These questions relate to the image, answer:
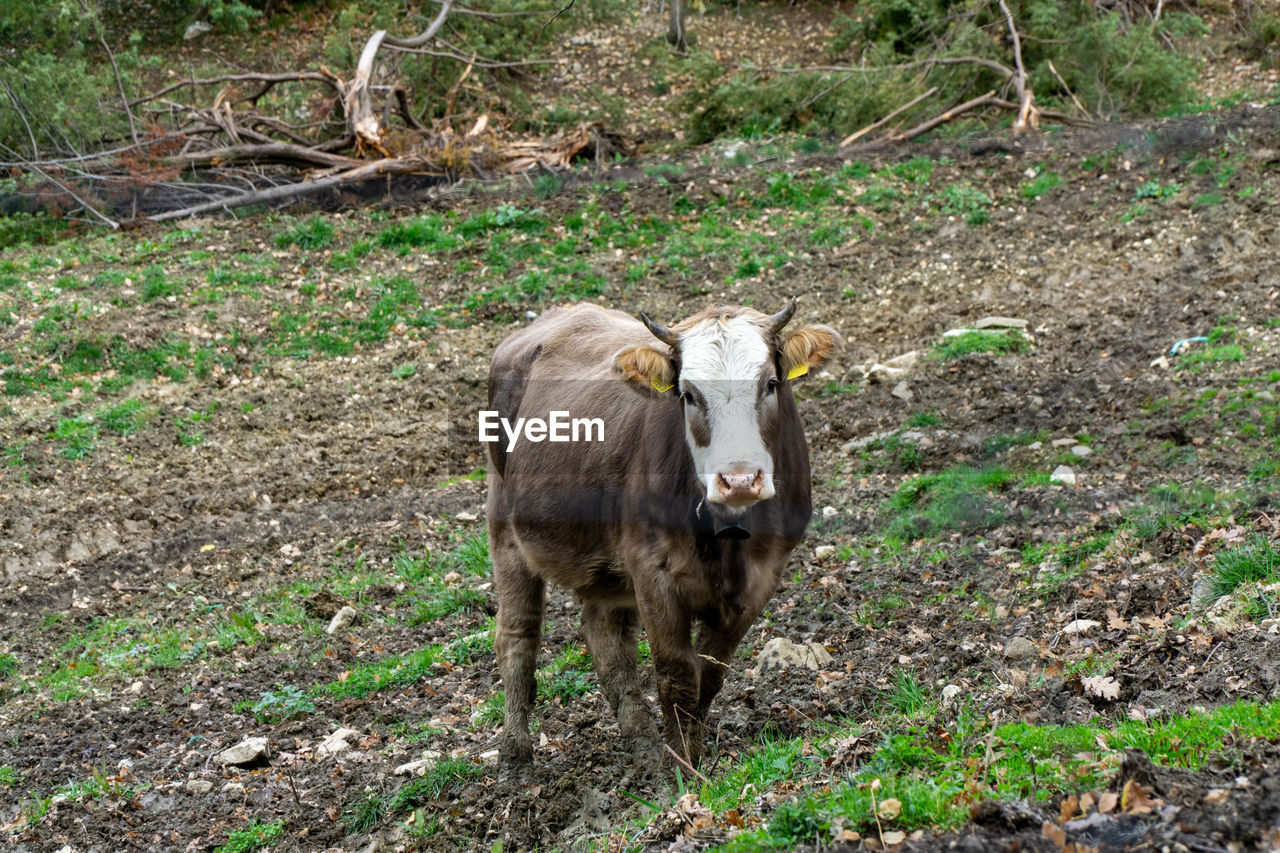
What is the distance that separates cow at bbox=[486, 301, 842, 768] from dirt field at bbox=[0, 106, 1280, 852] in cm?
45

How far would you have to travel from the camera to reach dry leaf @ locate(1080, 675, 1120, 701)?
4355 mm

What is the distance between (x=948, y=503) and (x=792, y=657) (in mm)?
2325

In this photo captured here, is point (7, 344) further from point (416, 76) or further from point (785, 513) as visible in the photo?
point (785, 513)

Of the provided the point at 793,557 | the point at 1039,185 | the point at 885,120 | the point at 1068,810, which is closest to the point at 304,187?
the point at 885,120

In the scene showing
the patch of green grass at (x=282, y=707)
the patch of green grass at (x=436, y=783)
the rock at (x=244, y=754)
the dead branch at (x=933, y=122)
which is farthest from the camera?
the dead branch at (x=933, y=122)

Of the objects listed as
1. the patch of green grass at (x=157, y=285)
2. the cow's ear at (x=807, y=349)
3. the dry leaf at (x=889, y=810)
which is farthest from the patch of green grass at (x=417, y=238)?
the dry leaf at (x=889, y=810)

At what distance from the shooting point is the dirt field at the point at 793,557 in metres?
4.26

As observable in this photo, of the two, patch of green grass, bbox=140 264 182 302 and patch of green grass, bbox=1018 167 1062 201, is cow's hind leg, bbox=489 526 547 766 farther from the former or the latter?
patch of green grass, bbox=1018 167 1062 201

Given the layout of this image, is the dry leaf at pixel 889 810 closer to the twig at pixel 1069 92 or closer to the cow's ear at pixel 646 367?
the cow's ear at pixel 646 367

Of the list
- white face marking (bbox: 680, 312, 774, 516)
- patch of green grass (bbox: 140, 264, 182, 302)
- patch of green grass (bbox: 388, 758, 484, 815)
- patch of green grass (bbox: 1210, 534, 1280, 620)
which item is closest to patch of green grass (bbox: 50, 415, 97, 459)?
patch of green grass (bbox: 140, 264, 182, 302)

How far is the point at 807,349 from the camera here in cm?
496

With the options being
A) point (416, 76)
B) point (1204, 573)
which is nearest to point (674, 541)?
point (1204, 573)

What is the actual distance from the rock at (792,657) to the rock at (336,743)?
2.41m

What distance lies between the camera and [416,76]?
1825cm
